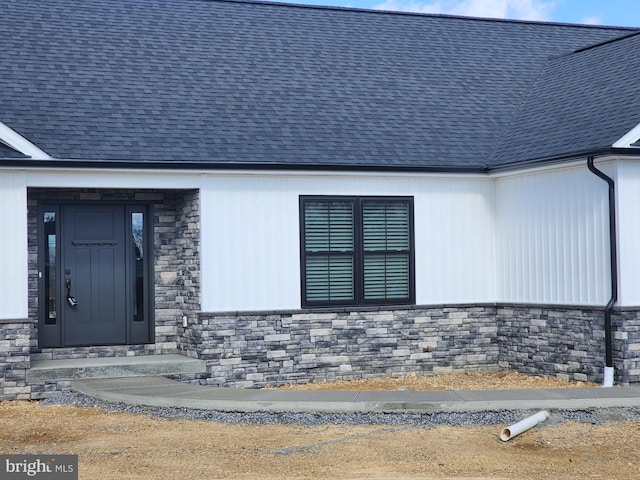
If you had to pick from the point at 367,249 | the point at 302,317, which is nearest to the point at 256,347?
the point at 302,317

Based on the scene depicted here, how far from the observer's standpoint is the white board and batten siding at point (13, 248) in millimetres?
12531

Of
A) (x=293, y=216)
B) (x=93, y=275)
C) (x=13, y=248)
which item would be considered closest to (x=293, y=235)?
(x=293, y=216)

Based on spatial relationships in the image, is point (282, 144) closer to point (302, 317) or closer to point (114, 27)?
point (302, 317)

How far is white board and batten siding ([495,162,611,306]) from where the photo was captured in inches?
517

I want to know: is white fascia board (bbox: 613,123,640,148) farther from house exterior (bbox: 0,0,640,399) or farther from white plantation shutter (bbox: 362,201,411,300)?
white plantation shutter (bbox: 362,201,411,300)

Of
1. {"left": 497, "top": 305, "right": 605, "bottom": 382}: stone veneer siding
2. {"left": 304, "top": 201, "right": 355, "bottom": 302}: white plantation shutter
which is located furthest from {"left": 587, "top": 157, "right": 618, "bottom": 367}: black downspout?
{"left": 304, "top": 201, "right": 355, "bottom": 302}: white plantation shutter

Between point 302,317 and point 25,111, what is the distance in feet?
15.3

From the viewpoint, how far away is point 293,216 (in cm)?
1395

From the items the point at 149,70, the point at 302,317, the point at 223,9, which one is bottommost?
the point at 302,317

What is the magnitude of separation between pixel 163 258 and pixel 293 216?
2013 millimetres

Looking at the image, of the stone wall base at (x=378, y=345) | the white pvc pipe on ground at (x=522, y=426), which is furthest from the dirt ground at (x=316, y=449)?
the stone wall base at (x=378, y=345)

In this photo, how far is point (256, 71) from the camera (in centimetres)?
1569

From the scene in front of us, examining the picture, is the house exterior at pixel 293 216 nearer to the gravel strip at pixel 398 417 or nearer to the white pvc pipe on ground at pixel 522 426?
the gravel strip at pixel 398 417

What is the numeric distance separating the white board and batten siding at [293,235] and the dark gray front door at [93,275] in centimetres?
145
